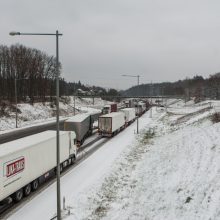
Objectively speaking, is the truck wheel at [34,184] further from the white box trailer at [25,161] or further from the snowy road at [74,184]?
the snowy road at [74,184]

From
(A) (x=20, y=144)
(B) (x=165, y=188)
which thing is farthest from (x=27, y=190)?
(B) (x=165, y=188)

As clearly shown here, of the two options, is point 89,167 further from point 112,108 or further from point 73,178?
point 112,108

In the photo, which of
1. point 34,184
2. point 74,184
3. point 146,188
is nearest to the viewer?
point 146,188

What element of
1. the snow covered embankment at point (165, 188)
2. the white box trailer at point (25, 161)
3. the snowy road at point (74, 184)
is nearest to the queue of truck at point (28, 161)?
the white box trailer at point (25, 161)

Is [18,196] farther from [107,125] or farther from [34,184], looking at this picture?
[107,125]

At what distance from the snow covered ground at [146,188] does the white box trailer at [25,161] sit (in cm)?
133

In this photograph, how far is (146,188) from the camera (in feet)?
60.4

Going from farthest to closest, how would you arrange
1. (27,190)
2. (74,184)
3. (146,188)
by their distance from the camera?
(74,184) < (146,188) < (27,190)

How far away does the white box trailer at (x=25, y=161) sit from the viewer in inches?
590

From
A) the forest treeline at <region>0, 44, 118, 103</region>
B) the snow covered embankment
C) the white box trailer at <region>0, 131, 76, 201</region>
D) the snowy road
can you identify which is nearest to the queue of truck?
the white box trailer at <region>0, 131, 76, 201</region>

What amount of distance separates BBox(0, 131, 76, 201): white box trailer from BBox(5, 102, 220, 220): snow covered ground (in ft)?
4.37

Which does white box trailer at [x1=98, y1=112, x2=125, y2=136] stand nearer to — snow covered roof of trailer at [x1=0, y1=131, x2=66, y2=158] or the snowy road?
the snowy road

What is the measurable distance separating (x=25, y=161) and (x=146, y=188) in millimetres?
7752

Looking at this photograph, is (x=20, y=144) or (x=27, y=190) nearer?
(x=20, y=144)
